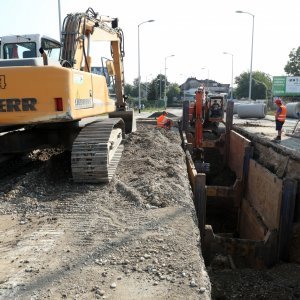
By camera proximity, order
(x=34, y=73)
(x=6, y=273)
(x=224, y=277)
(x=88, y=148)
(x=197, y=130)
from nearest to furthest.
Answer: (x=6, y=273), (x=34, y=73), (x=88, y=148), (x=224, y=277), (x=197, y=130)

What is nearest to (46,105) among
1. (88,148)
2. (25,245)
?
(88,148)

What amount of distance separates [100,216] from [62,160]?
3145 mm

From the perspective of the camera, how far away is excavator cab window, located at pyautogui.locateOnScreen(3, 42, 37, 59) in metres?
7.73

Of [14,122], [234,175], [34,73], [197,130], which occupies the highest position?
[34,73]

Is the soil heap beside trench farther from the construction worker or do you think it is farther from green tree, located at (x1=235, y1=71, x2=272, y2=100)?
green tree, located at (x1=235, y1=71, x2=272, y2=100)

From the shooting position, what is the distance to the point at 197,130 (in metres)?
14.1

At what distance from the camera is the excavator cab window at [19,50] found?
7734 mm

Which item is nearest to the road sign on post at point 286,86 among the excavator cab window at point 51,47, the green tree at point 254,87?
the green tree at point 254,87

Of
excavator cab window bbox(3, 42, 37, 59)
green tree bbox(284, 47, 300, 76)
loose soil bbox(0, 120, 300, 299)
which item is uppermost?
green tree bbox(284, 47, 300, 76)

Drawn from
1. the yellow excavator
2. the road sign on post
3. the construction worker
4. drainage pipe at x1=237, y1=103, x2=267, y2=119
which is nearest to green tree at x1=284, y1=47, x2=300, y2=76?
the road sign on post

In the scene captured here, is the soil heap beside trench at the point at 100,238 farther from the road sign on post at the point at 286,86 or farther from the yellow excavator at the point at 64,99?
the road sign on post at the point at 286,86

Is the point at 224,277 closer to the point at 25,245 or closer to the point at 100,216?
the point at 100,216

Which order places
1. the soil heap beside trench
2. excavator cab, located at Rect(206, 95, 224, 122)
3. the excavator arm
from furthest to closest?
excavator cab, located at Rect(206, 95, 224, 122) → the excavator arm → the soil heap beside trench

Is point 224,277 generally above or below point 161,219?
below
